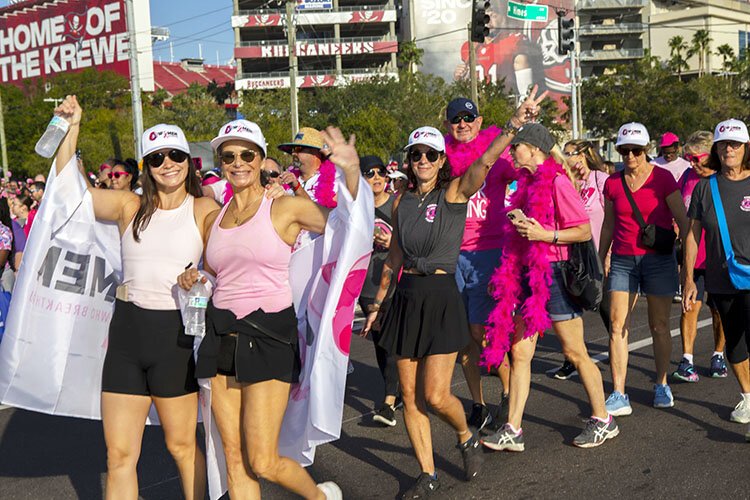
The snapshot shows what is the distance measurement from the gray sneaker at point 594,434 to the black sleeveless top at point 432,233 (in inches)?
63.5

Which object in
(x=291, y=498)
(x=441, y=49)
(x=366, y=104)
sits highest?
(x=441, y=49)

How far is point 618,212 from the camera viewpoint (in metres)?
7.03

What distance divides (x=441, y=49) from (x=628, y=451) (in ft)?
299

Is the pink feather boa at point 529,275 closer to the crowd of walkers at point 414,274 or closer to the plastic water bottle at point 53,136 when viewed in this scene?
the crowd of walkers at point 414,274

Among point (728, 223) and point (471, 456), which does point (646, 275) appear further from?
point (471, 456)

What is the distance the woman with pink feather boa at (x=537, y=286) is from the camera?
594 cm

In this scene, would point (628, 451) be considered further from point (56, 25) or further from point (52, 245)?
point (56, 25)

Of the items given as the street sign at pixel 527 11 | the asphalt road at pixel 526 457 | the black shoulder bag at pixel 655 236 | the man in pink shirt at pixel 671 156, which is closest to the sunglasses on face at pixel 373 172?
the asphalt road at pixel 526 457


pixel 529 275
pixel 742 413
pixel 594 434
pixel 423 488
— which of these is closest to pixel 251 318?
pixel 423 488

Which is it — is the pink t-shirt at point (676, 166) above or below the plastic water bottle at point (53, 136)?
below

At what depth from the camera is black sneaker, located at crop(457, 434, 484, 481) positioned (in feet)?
17.6

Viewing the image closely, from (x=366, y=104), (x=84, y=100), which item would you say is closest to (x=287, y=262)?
(x=366, y=104)

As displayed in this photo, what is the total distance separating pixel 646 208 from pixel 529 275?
1430mm

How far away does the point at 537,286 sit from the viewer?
5.94 metres
